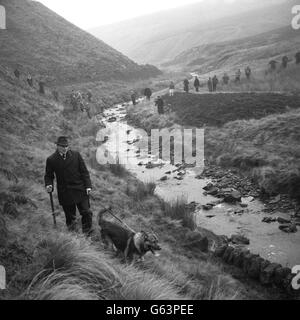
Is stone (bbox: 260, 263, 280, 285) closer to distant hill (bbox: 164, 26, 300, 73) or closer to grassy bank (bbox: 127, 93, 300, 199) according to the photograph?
grassy bank (bbox: 127, 93, 300, 199)

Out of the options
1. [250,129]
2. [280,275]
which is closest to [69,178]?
[280,275]

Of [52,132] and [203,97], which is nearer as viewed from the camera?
[52,132]

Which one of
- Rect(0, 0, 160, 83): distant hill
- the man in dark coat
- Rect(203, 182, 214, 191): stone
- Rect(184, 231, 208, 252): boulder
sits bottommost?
Rect(184, 231, 208, 252): boulder

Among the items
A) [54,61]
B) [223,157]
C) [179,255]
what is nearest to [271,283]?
[179,255]

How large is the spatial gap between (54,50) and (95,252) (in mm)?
58657

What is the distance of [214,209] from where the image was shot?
11.6 metres

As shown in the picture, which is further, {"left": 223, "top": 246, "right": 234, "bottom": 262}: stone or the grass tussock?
the grass tussock

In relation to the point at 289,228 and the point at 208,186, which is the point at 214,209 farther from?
the point at 289,228

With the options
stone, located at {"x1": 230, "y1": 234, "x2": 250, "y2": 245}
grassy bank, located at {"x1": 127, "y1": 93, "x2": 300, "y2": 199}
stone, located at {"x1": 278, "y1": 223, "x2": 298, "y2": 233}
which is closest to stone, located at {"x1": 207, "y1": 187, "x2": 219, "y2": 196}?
grassy bank, located at {"x1": 127, "y1": 93, "x2": 300, "y2": 199}

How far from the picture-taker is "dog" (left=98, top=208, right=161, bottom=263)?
19.6 ft

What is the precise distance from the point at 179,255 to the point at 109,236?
2061 mm

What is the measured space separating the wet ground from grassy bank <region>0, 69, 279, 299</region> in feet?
3.31
